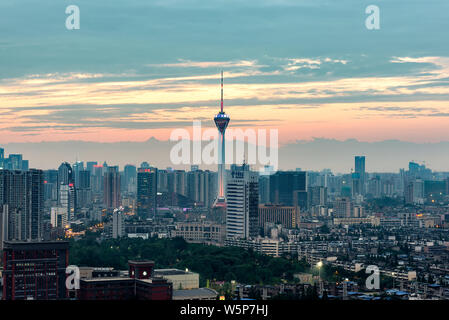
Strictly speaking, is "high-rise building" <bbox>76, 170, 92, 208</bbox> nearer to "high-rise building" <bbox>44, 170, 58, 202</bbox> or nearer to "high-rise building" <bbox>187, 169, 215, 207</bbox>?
"high-rise building" <bbox>44, 170, 58, 202</bbox>

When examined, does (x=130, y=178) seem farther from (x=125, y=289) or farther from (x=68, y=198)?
(x=125, y=289)

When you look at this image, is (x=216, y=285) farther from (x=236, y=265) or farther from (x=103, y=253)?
(x=103, y=253)
